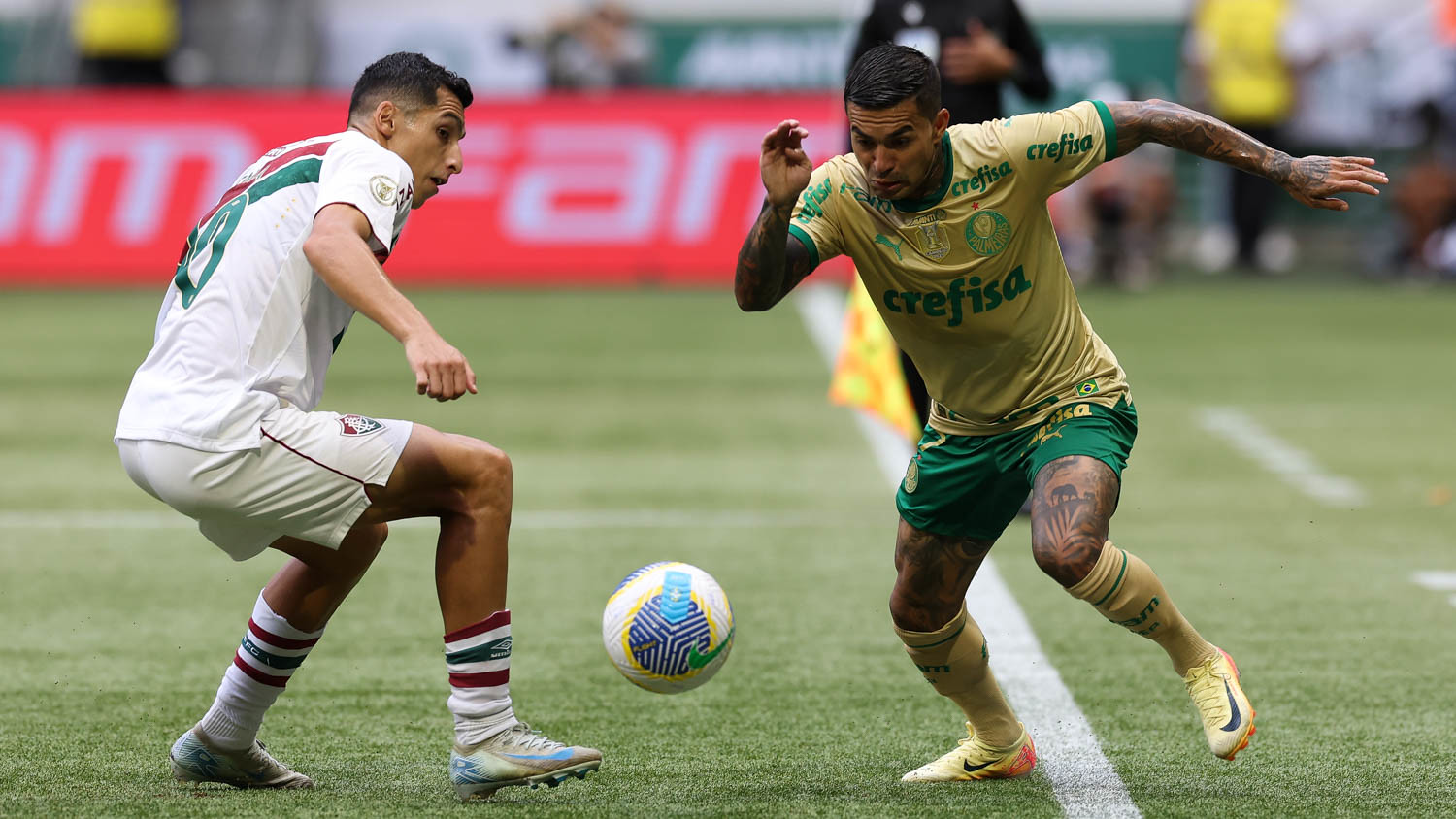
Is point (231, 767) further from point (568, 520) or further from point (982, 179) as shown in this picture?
point (568, 520)

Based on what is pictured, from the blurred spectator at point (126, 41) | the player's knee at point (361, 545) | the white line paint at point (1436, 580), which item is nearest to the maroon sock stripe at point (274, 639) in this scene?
the player's knee at point (361, 545)

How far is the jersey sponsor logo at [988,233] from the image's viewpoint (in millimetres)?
5031

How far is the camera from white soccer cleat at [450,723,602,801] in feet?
15.5

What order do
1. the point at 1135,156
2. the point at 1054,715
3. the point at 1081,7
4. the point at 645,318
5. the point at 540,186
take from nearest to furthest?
the point at 1054,715 → the point at 645,318 → the point at 540,186 → the point at 1135,156 → the point at 1081,7

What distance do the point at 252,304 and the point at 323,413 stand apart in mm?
311

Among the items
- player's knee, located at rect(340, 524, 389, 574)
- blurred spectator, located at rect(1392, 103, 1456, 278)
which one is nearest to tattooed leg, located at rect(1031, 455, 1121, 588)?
player's knee, located at rect(340, 524, 389, 574)

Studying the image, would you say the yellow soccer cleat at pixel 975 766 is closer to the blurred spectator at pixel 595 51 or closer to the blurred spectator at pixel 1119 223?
the blurred spectator at pixel 1119 223

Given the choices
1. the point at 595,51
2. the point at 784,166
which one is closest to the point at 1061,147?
the point at 784,166

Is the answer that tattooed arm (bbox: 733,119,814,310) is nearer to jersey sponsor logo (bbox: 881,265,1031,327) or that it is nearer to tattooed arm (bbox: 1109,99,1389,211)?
jersey sponsor logo (bbox: 881,265,1031,327)

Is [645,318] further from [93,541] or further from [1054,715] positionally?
[1054,715]

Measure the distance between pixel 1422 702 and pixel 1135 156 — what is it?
16872 millimetres

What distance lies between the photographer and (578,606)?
7320 mm

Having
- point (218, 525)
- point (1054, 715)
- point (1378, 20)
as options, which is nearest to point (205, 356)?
point (218, 525)

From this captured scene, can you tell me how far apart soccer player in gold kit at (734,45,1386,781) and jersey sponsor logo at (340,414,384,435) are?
36.5 inches
